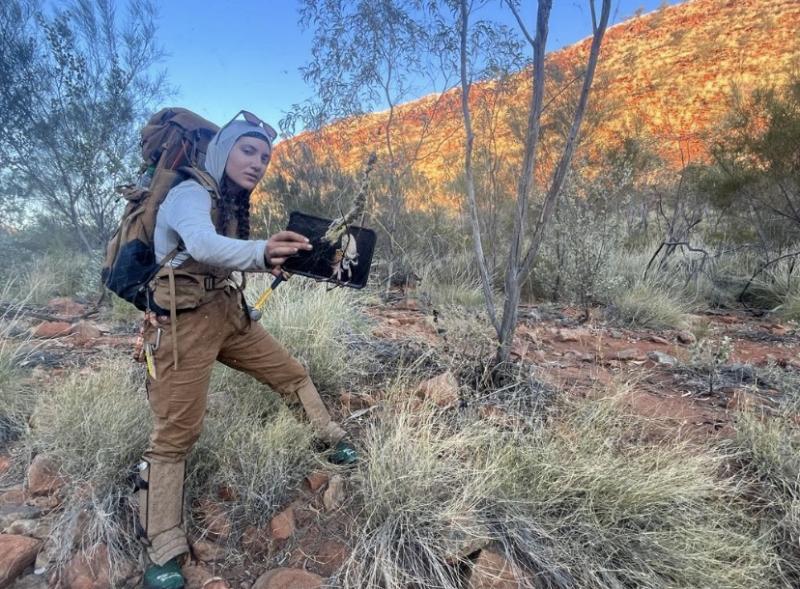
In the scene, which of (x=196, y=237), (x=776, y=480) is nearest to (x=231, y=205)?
(x=196, y=237)

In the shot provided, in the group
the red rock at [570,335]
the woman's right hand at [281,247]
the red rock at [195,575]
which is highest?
the woman's right hand at [281,247]

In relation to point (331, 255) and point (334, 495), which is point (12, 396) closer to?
point (334, 495)

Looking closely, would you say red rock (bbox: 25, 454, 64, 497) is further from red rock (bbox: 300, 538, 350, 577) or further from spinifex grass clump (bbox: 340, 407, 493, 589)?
spinifex grass clump (bbox: 340, 407, 493, 589)

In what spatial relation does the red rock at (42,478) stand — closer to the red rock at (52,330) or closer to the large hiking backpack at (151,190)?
the large hiking backpack at (151,190)

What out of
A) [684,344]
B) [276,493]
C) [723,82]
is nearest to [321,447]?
[276,493]

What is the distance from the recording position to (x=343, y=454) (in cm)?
218

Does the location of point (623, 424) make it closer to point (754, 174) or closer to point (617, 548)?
point (617, 548)

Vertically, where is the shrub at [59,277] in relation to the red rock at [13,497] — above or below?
above

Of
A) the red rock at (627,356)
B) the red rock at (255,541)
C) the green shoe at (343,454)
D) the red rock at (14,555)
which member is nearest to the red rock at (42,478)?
the red rock at (14,555)

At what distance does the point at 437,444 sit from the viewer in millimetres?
1986

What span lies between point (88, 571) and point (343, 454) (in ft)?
3.35

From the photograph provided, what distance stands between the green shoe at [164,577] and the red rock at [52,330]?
325 centimetres

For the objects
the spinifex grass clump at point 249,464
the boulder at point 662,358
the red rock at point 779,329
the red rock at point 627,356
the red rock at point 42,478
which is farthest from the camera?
the red rock at point 779,329

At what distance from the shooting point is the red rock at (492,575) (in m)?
1.58
